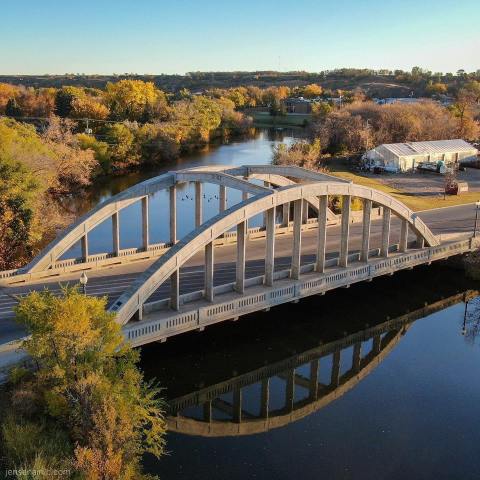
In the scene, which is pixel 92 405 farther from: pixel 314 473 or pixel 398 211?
pixel 398 211

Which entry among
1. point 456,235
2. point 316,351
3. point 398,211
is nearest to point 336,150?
point 456,235

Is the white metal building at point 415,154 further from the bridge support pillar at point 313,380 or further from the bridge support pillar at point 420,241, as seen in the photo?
the bridge support pillar at point 313,380

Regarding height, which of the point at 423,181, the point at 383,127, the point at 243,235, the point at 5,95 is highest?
the point at 5,95

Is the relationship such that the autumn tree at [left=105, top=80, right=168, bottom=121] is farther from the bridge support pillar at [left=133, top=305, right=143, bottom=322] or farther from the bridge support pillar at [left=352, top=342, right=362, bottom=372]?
the bridge support pillar at [left=133, top=305, right=143, bottom=322]

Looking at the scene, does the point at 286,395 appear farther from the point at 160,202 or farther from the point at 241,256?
the point at 160,202

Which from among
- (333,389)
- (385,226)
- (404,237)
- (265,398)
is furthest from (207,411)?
(404,237)
